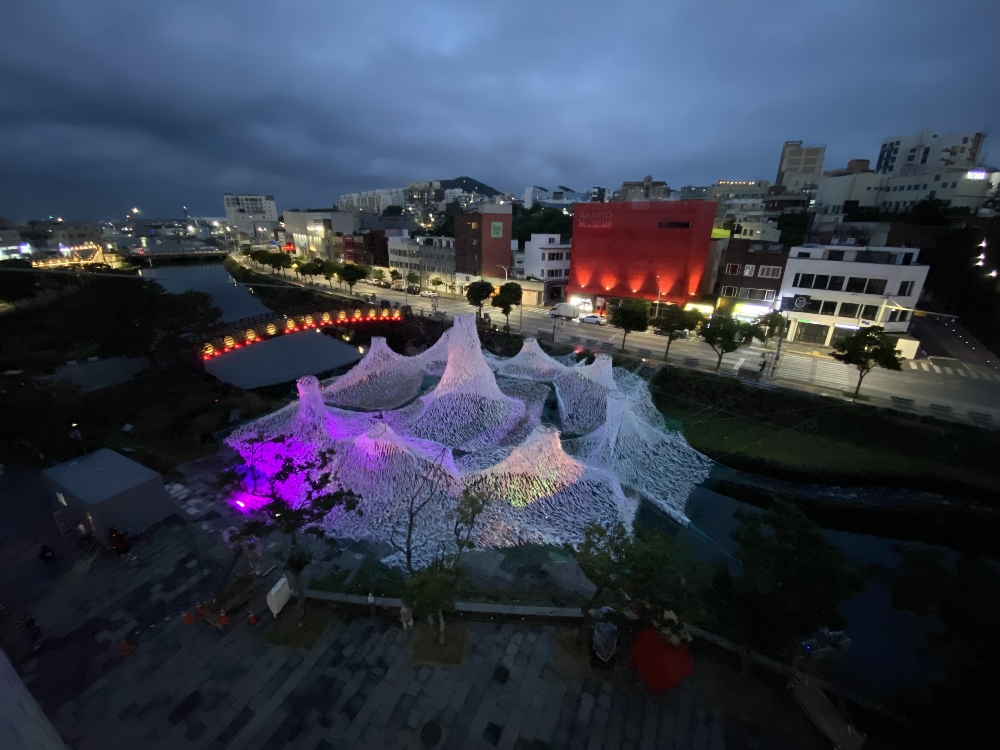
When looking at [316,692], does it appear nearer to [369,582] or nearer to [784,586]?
[369,582]

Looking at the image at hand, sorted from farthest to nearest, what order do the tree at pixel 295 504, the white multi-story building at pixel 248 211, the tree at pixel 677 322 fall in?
1. the white multi-story building at pixel 248 211
2. the tree at pixel 677 322
3. the tree at pixel 295 504

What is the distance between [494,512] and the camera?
34.6 ft

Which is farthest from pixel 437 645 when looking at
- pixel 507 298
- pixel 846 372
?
pixel 507 298

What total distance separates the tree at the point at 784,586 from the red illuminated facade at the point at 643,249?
1004 inches

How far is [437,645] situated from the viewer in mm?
7785

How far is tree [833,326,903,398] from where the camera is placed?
17.7 meters

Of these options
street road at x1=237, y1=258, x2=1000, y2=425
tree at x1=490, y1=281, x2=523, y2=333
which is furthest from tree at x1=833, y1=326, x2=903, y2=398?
tree at x1=490, y1=281, x2=523, y2=333

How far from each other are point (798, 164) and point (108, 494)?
321 ft

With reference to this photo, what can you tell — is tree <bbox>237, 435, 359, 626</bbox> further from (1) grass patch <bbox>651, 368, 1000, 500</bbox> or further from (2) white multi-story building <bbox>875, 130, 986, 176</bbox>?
(2) white multi-story building <bbox>875, 130, 986, 176</bbox>

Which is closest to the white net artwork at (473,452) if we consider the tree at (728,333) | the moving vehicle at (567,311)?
the tree at (728,333)

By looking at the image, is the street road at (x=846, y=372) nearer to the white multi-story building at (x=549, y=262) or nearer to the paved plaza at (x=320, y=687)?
the white multi-story building at (x=549, y=262)

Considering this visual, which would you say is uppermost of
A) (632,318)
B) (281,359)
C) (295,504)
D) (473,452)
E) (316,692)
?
(632,318)

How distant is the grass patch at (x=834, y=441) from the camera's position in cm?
1493

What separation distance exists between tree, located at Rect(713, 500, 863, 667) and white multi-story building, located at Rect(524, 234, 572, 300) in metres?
33.0
